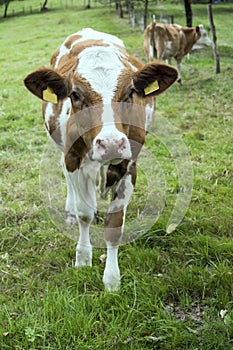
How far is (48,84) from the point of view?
317 centimetres

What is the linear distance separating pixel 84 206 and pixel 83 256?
0.38 meters

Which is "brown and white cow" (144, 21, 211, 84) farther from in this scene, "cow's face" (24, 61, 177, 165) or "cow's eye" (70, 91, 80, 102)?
"cow's eye" (70, 91, 80, 102)

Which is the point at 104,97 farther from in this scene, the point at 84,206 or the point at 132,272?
the point at 132,272

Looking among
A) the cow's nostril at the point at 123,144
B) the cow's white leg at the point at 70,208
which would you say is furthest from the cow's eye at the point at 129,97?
the cow's white leg at the point at 70,208

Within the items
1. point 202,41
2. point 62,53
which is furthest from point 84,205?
point 202,41

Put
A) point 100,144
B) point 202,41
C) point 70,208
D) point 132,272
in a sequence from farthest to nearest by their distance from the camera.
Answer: point 202,41 → point 70,208 → point 132,272 → point 100,144

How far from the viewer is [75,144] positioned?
3266mm

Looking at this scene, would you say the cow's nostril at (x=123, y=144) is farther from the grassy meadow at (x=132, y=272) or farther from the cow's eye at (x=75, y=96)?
the grassy meadow at (x=132, y=272)

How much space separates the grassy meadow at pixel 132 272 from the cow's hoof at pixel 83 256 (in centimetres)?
7

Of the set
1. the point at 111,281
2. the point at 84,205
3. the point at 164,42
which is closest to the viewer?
the point at 111,281

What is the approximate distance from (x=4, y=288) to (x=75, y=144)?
1132mm

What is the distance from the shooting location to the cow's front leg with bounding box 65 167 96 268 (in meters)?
3.47

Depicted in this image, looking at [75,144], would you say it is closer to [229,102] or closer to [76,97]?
[76,97]

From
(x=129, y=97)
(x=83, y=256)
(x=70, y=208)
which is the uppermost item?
(x=129, y=97)
